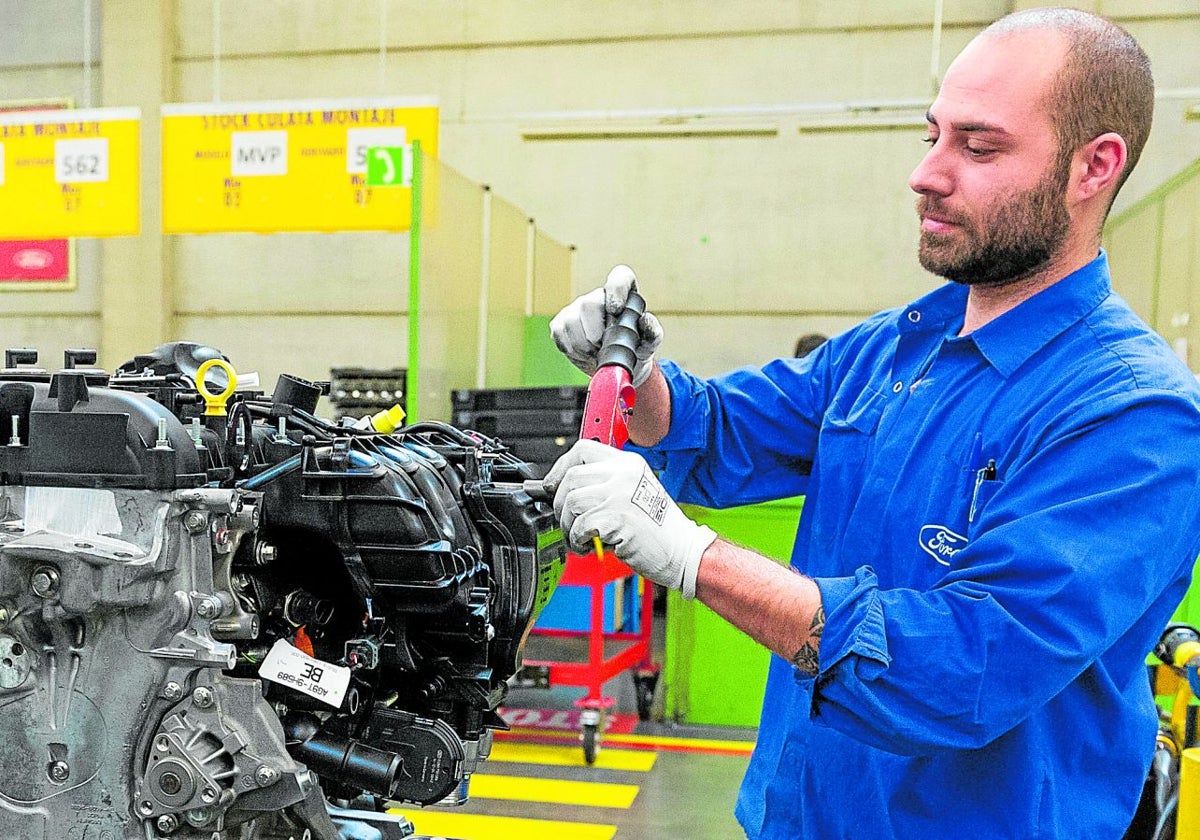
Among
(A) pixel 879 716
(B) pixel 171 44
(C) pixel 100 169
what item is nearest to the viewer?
(A) pixel 879 716

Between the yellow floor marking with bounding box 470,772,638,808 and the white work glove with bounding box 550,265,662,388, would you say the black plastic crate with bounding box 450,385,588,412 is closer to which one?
the yellow floor marking with bounding box 470,772,638,808

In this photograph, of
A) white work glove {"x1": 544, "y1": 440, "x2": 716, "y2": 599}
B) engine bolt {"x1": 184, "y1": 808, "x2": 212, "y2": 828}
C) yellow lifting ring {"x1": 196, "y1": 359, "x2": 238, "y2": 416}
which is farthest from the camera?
yellow lifting ring {"x1": 196, "y1": 359, "x2": 238, "y2": 416}

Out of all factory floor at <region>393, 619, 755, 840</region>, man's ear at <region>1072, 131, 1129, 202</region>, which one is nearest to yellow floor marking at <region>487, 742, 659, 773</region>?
factory floor at <region>393, 619, 755, 840</region>

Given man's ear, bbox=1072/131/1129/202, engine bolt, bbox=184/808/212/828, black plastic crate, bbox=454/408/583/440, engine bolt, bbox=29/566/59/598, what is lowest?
engine bolt, bbox=184/808/212/828

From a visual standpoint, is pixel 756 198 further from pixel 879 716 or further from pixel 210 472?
pixel 879 716

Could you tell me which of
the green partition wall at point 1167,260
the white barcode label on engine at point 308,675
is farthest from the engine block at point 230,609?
the green partition wall at point 1167,260

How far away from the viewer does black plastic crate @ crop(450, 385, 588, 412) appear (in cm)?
502

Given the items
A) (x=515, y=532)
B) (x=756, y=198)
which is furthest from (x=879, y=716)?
(x=756, y=198)

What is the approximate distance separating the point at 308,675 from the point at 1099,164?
166cm

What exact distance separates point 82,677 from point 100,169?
17.8 feet

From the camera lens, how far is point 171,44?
28.9ft

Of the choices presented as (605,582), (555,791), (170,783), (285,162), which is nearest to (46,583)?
(170,783)

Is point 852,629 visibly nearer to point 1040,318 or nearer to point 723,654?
point 1040,318

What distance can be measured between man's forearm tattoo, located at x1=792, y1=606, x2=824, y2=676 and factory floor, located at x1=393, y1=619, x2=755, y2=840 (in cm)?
278
